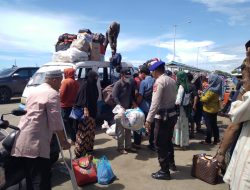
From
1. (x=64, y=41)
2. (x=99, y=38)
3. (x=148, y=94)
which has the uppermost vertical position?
(x=99, y=38)

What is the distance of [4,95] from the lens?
17484 millimetres

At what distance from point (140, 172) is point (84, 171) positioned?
1193 mm

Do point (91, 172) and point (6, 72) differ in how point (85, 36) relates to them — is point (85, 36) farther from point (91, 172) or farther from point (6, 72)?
point (6, 72)

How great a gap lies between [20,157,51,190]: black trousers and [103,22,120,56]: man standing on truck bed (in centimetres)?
761

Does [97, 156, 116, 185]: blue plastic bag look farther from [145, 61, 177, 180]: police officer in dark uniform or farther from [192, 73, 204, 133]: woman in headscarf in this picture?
[192, 73, 204, 133]: woman in headscarf

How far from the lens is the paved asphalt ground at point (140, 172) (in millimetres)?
5277

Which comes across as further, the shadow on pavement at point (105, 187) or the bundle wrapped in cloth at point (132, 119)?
the bundle wrapped in cloth at point (132, 119)

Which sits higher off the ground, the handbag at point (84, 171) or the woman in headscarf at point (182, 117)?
the woman in headscarf at point (182, 117)

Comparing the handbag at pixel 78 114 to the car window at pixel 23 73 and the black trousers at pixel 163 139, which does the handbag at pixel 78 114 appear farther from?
the car window at pixel 23 73

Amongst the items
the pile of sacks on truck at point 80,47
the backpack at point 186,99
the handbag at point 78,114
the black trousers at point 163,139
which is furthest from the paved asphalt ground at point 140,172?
the pile of sacks on truck at point 80,47

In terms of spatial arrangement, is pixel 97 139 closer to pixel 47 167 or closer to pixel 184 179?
pixel 184 179

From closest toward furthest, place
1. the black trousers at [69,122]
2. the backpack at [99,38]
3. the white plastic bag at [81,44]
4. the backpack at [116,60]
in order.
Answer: the black trousers at [69,122]
the white plastic bag at [81,44]
the backpack at [116,60]
the backpack at [99,38]

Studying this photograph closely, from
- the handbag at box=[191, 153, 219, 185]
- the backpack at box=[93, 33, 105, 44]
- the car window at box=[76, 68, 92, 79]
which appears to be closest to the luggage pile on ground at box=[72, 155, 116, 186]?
A: the handbag at box=[191, 153, 219, 185]

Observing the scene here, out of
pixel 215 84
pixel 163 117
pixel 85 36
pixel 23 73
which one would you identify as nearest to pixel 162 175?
pixel 163 117
